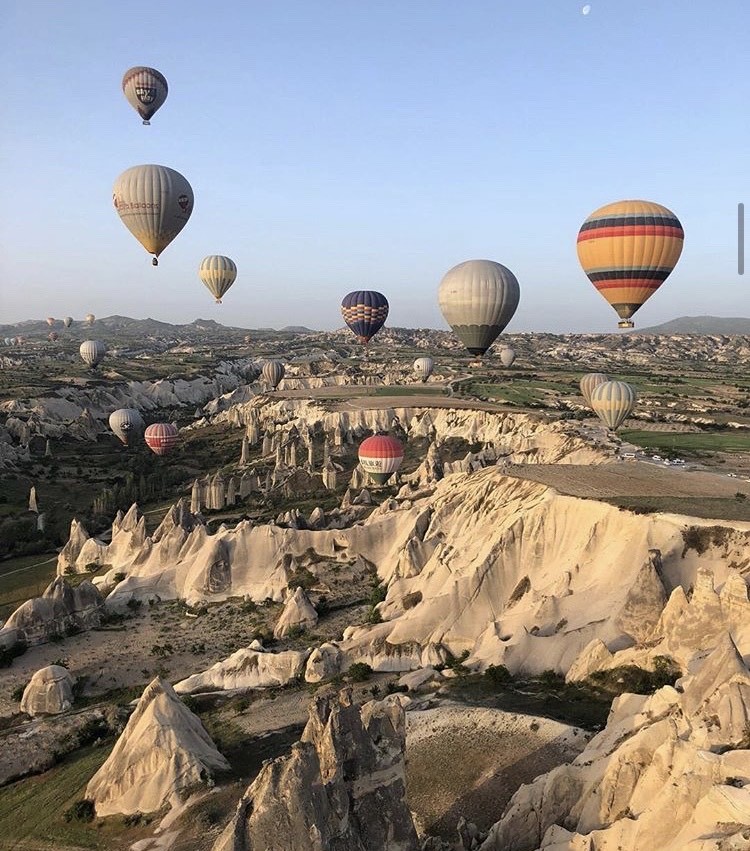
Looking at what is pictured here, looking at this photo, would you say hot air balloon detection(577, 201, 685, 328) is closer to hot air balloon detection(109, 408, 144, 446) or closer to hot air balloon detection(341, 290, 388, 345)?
hot air balloon detection(341, 290, 388, 345)

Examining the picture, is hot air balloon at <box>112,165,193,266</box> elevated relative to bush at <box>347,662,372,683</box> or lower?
elevated

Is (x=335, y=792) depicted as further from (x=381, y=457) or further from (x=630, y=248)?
(x=381, y=457)

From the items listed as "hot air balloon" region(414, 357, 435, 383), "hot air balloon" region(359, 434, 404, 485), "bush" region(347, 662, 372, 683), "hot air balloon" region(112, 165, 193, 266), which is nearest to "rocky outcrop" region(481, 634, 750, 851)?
"bush" region(347, 662, 372, 683)

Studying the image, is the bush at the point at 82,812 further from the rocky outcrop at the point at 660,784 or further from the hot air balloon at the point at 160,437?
the hot air balloon at the point at 160,437

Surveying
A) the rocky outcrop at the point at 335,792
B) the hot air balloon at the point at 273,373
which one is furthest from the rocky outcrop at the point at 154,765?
the hot air balloon at the point at 273,373

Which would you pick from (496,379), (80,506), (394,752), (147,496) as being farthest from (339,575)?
(496,379)

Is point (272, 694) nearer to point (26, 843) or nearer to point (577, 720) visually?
point (26, 843)
